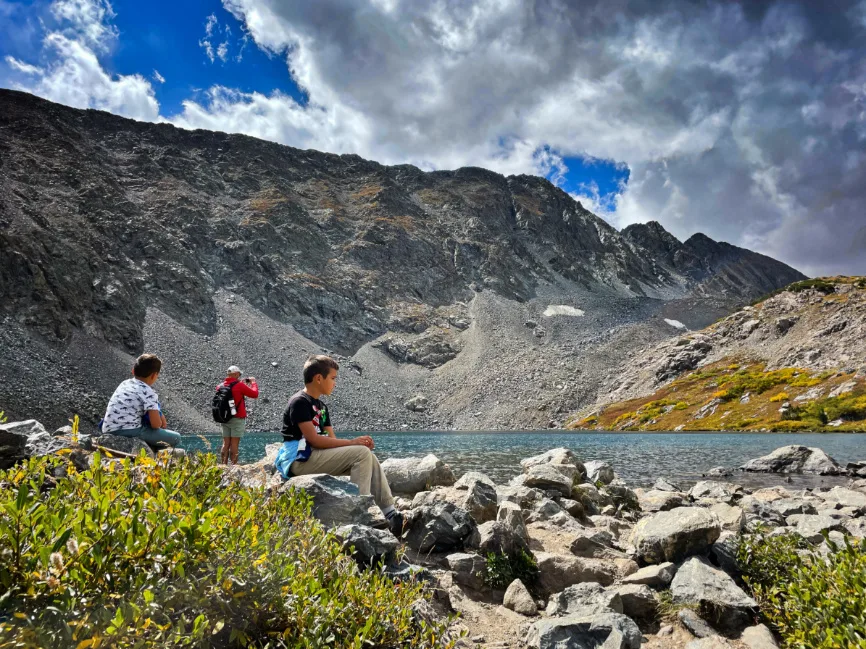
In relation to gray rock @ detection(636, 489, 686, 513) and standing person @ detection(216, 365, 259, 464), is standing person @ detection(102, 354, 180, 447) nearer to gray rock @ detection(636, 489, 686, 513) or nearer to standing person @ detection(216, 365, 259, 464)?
standing person @ detection(216, 365, 259, 464)

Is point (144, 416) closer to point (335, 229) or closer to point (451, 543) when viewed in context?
point (451, 543)

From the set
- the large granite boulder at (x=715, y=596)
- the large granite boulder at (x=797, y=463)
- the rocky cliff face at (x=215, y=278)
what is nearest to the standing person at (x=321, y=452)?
the large granite boulder at (x=715, y=596)

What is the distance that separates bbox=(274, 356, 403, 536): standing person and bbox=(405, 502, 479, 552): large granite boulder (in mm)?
355

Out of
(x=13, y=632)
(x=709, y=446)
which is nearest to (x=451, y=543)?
(x=13, y=632)

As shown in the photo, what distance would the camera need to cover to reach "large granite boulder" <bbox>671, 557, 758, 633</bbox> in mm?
6750

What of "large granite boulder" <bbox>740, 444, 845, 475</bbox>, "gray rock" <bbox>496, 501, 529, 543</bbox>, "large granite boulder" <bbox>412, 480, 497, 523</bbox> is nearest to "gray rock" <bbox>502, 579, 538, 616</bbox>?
"gray rock" <bbox>496, 501, 529, 543</bbox>

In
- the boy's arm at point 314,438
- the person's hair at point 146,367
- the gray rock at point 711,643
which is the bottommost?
the gray rock at point 711,643

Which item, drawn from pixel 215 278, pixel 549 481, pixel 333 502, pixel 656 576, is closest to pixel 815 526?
pixel 549 481

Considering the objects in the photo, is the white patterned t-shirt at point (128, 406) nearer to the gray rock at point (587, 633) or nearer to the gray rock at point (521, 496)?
the gray rock at point (521, 496)

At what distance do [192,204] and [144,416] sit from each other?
16240 cm

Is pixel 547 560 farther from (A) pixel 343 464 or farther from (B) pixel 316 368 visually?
(B) pixel 316 368

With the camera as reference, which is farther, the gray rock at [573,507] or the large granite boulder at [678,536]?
the gray rock at [573,507]

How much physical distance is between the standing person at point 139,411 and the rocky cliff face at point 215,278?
62.2 metres

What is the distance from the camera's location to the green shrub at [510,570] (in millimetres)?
7957
